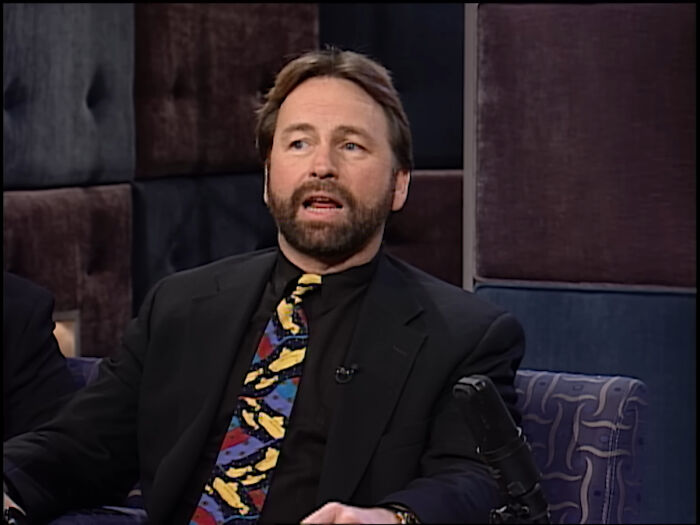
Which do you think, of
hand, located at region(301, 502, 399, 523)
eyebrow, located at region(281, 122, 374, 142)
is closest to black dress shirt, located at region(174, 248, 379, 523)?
eyebrow, located at region(281, 122, 374, 142)

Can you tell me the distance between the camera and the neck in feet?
7.57

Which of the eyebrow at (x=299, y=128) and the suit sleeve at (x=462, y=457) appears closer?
the suit sleeve at (x=462, y=457)

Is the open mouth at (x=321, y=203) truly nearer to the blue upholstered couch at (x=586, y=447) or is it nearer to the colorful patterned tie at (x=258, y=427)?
the colorful patterned tie at (x=258, y=427)

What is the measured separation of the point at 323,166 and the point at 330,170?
0.01m

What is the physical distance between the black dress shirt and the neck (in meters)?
0.01

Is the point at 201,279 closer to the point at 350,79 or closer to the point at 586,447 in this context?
the point at 350,79

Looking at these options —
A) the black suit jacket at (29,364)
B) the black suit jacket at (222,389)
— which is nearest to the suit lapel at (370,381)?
the black suit jacket at (222,389)

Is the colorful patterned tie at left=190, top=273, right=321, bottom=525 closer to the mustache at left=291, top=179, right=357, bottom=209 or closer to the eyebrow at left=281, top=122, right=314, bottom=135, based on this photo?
the mustache at left=291, top=179, right=357, bottom=209

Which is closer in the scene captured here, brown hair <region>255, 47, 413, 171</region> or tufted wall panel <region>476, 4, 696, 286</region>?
brown hair <region>255, 47, 413, 171</region>

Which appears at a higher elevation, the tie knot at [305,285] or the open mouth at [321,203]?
the open mouth at [321,203]

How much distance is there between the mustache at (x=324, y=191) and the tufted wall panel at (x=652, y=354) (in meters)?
1.07

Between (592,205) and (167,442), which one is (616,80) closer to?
(592,205)

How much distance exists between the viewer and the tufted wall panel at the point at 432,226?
4.44 metres

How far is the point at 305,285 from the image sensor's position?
90.6 inches
